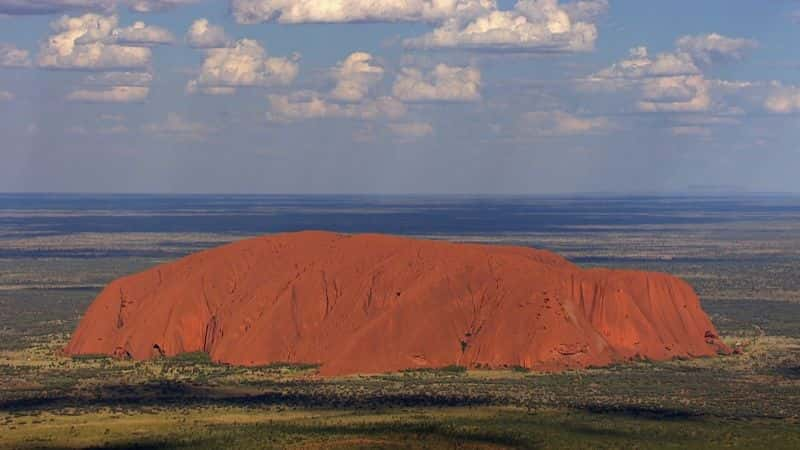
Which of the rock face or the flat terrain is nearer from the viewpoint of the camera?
the flat terrain

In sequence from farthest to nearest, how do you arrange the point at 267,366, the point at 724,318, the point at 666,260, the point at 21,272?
1. the point at 666,260
2. the point at 21,272
3. the point at 724,318
4. the point at 267,366

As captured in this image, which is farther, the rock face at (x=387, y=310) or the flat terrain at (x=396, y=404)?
the rock face at (x=387, y=310)

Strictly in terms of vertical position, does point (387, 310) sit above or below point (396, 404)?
above

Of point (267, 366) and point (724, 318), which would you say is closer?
point (267, 366)

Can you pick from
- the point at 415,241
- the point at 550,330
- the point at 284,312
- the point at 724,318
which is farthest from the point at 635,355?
the point at 724,318

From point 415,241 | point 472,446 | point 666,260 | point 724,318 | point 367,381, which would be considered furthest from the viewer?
point 666,260

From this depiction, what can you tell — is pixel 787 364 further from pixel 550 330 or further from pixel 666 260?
pixel 666 260

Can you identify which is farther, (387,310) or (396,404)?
(387,310)

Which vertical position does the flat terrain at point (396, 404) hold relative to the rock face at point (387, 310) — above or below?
below
